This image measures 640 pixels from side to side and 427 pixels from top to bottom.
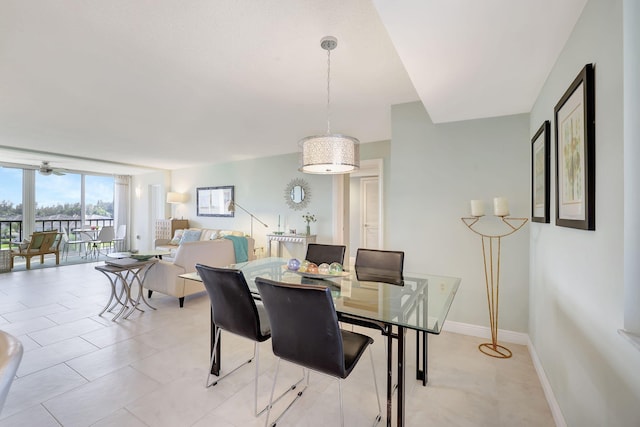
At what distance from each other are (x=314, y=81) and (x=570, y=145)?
6.17ft

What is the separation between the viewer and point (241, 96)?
287cm

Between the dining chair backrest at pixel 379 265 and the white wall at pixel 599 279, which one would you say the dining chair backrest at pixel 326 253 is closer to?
the dining chair backrest at pixel 379 265

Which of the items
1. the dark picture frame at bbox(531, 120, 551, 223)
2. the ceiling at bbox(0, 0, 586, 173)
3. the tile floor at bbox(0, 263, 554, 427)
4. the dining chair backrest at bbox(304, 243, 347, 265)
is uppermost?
the ceiling at bbox(0, 0, 586, 173)

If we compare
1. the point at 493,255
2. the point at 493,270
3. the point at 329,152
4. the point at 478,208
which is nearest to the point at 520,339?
the point at 493,270

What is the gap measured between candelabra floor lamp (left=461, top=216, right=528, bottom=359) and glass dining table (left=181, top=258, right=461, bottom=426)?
0.74 m

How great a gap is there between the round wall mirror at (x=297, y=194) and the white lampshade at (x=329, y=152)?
3342mm

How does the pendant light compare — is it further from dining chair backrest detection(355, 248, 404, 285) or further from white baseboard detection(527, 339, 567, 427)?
white baseboard detection(527, 339, 567, 427)


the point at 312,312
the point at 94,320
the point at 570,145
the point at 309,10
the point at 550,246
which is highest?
the point at 309,10

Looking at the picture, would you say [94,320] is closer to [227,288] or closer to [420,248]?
[227,288]

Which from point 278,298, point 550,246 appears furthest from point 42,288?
point 550,246

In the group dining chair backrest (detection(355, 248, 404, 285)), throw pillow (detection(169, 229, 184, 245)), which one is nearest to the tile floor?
dining chair backrest (detection(355, 248, 404, 285))

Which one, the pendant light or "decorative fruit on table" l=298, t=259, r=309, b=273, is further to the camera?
"decorative fruit on table" l=298, t=259, r=309, b=273

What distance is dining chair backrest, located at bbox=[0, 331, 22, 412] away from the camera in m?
0.65

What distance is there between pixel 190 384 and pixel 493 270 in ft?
8.87
